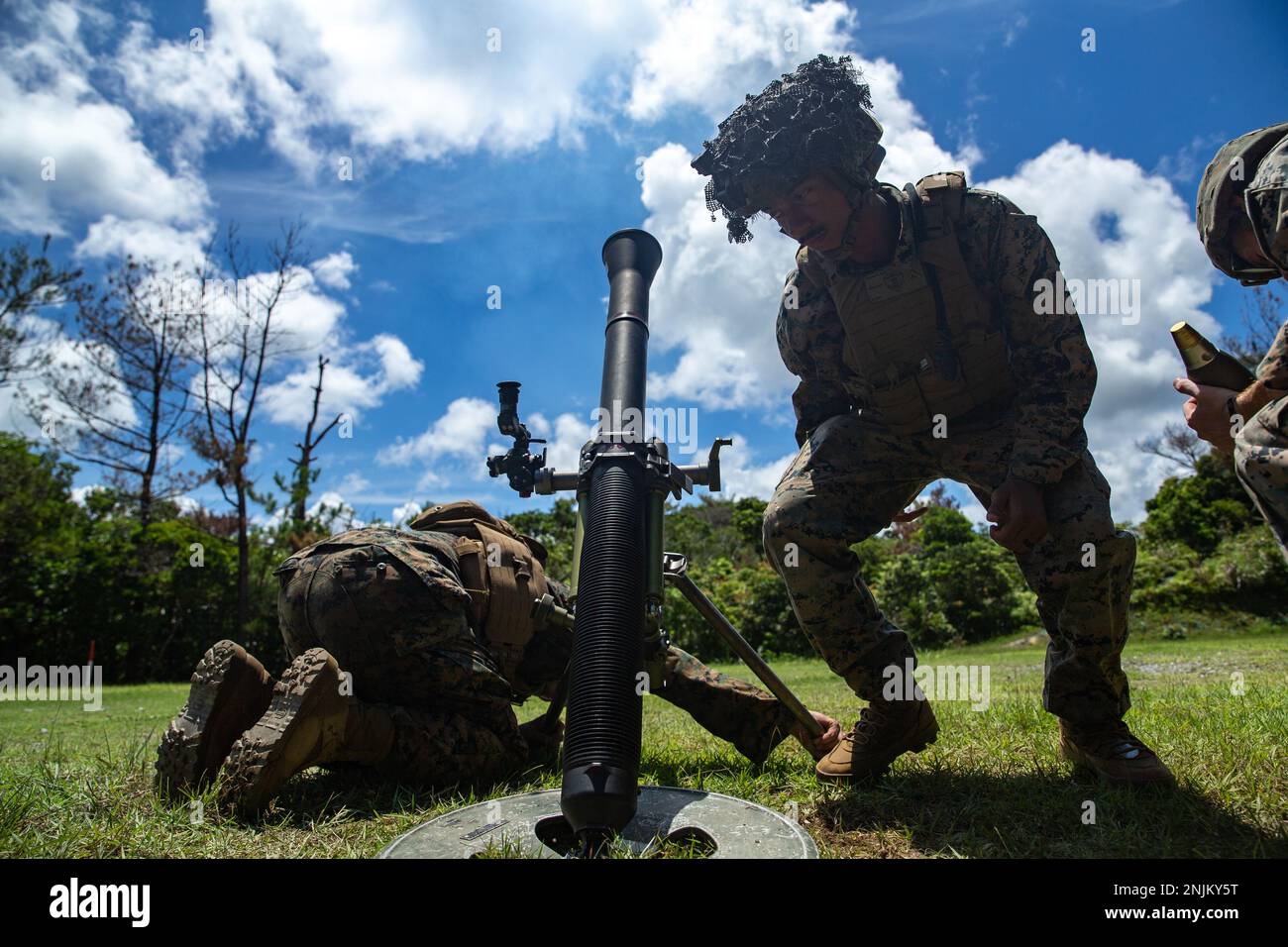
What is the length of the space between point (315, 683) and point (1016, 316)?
291 centimetres

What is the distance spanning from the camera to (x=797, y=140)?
9.62ft

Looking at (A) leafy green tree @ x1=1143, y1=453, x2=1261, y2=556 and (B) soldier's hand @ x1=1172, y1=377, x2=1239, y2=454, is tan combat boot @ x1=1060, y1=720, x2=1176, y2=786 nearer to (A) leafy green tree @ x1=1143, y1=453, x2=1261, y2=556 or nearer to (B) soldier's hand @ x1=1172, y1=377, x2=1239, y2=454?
(B) soldier's hand @ x1=1172, y1=377, x2=1239, y2=454

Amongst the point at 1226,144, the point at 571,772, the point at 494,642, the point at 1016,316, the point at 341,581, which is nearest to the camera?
the point at 571,772

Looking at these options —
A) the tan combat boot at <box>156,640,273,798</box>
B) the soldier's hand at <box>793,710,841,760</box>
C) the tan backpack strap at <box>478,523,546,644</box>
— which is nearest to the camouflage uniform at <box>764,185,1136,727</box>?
the soldier's hand at <box>793,710,841,760</box>

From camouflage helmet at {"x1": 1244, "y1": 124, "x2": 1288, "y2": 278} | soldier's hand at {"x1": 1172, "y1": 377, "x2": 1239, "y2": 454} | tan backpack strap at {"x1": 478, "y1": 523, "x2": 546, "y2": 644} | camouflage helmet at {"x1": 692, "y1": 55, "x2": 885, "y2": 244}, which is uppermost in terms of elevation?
camouflage helmet at {"x1": 692, "y1": 55, "x2": 885, "y2": 244}

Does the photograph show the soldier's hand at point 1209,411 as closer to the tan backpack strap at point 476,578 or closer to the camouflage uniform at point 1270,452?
the camouflage uniform at point 1270,452

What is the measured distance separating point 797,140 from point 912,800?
2498 millimetres

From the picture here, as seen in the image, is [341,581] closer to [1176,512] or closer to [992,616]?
[992,616]

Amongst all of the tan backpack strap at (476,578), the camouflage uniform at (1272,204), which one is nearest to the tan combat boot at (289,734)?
the tan backpack strap at (476,578)

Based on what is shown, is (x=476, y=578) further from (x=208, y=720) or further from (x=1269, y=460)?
(x=1269, y=460)

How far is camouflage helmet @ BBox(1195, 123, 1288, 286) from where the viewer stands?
1988 millimetres

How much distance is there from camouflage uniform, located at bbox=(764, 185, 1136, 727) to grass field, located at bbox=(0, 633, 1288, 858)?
40cm
